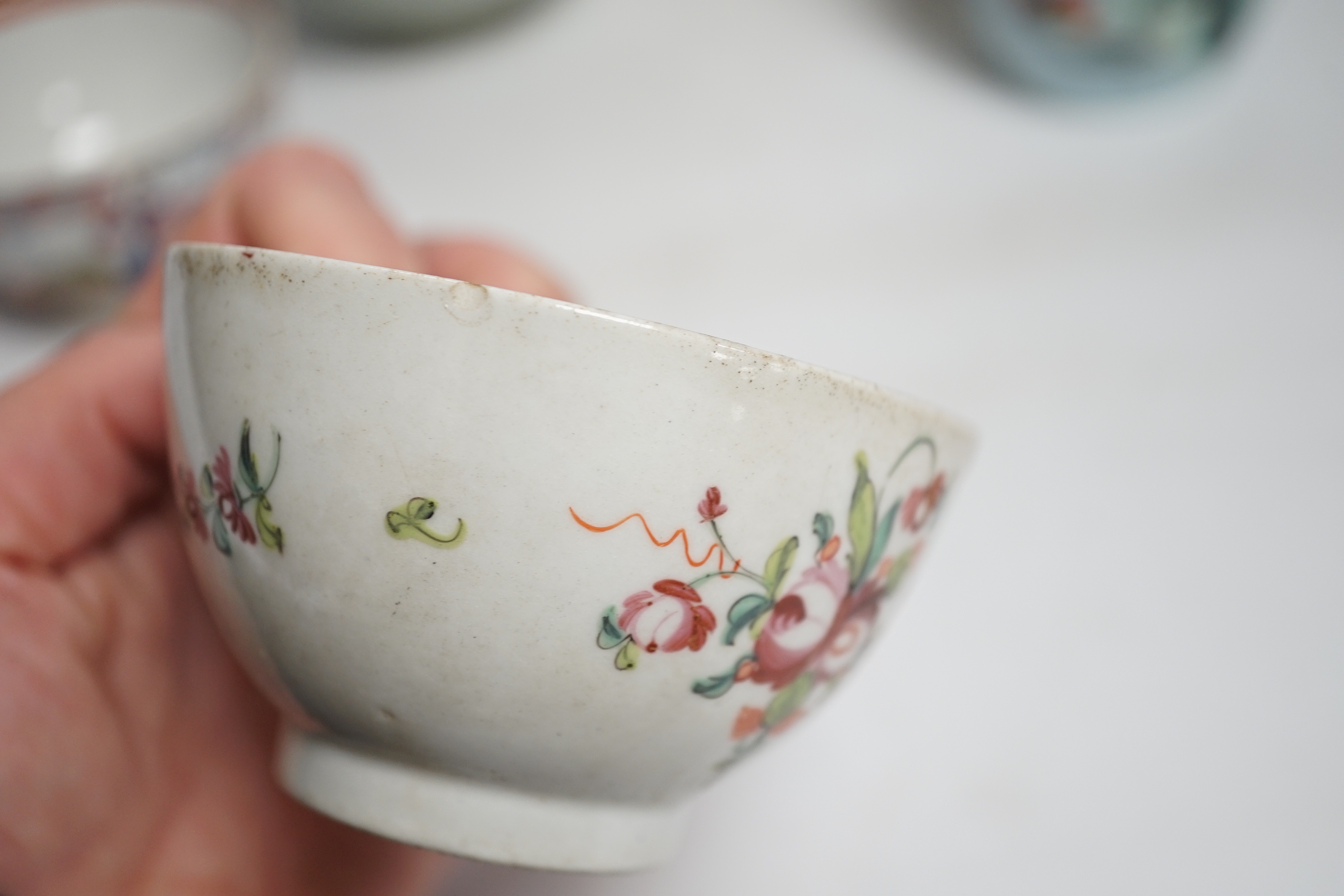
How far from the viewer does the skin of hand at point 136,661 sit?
43 centimetres

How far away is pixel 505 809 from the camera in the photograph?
33 cm

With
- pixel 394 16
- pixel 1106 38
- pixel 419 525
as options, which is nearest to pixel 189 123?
pixel 394 16

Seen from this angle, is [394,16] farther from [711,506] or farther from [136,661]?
[711,506]

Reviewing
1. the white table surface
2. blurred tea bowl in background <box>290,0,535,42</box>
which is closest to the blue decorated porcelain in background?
the white table surface

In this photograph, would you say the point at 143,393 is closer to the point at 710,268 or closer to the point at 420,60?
the point at 710,268

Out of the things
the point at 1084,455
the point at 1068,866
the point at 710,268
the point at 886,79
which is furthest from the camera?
the point at 886,79

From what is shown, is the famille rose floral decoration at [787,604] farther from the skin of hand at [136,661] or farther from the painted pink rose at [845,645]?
the skin of hand at [136,661]

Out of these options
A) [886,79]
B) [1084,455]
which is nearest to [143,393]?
[1084,455]

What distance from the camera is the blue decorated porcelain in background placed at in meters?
0.67

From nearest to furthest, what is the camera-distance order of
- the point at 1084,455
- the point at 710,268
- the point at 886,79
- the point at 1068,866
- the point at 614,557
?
1. the point at 614,557
2. the point at 1068,866
3. the point at 1084,455
4. the point at 710,268
5. the point at 886,79

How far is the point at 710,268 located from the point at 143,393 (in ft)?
1.16

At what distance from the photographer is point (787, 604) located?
1.01 feet

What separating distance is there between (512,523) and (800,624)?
99mm

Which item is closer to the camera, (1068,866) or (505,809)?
(505,809)
